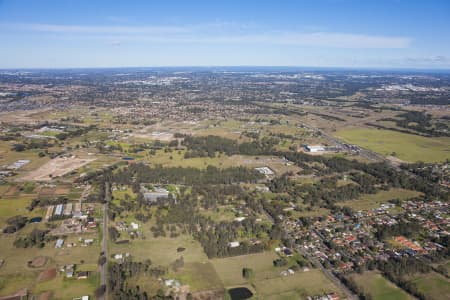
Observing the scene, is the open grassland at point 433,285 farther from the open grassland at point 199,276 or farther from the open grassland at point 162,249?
the open grassland at point 162,249

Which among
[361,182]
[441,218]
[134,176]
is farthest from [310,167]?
[134,176]

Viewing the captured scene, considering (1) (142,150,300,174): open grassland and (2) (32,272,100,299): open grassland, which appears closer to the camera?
(2) (32,272,100,299): open grassland

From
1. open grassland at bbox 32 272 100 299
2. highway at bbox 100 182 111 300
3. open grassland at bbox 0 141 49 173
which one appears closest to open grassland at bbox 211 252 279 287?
highway at bbox 100 182 111 300

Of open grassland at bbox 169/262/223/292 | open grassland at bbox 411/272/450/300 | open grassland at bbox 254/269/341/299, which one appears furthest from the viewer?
open grassland at bbox 169/262/223/292

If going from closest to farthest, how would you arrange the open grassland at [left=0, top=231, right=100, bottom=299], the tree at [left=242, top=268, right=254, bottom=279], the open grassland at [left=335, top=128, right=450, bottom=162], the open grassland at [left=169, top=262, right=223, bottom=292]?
1. the open grassland at [left=0, top=231, right=100, bottom=299]
2. the open grassland at [left=169, top=262, right=223, bottom=292]
3. the tree at [left=242, top=268, right=254, bottom=279]
4. the open grassland at [left=335, top=128, right=450, bottom=162]

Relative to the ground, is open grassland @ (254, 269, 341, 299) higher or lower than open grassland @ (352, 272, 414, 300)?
higher

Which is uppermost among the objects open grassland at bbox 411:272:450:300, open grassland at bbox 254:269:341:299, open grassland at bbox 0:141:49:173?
open grassland at bbox 0:141:49:173

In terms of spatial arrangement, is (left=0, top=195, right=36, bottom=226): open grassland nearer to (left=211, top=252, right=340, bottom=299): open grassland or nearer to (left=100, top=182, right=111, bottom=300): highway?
(left=100, top=182, right=111, bottom=300): highway

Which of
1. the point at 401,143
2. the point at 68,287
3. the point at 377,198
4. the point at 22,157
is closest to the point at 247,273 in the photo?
the point at 68,287
